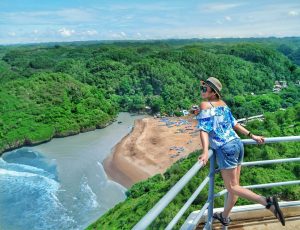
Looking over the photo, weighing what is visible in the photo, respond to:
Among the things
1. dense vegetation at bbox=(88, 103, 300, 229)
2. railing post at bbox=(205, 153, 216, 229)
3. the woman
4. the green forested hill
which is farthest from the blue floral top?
the green forested hill

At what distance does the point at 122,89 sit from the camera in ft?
254

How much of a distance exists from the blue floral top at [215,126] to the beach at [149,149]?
1216 inches

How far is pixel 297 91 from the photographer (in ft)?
249

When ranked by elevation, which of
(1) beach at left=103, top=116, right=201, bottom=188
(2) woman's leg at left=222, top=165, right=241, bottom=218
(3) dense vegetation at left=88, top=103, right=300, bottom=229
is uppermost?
(2) woman's leg at left=222, top=165, right=241, bottom=218

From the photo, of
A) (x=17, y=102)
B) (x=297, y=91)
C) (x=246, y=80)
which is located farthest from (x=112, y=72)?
(x=297, y=91)

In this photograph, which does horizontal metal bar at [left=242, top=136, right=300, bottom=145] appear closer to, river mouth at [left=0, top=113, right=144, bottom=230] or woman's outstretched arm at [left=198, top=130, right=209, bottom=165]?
woman's outstretched arm at [left=198, top=130, right=209, bottom=165]

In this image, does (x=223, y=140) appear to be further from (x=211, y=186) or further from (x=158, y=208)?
(x=158, y=208)

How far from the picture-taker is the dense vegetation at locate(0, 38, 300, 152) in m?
56.0

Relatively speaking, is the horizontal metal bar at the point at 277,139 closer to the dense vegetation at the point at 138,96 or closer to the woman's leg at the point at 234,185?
the woman's leg at the point at 234,185

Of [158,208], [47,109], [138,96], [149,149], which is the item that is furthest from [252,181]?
[138,96]

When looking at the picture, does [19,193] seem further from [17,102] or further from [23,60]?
[23,60]

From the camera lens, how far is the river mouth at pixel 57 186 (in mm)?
28188

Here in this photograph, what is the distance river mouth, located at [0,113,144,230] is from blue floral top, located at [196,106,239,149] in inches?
977

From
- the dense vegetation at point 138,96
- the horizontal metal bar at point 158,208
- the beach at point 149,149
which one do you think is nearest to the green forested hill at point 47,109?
the dense vegetation at point 138,96
